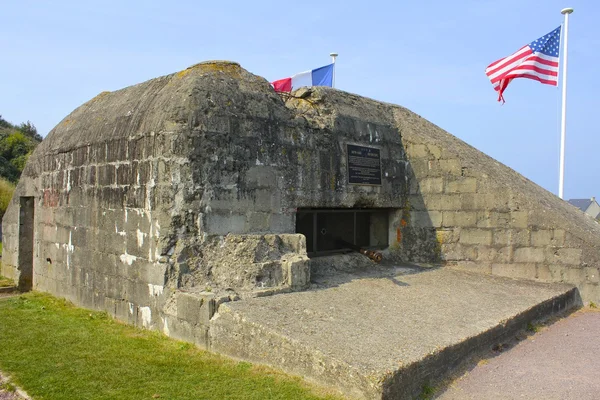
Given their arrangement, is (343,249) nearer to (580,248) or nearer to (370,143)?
(370,143)

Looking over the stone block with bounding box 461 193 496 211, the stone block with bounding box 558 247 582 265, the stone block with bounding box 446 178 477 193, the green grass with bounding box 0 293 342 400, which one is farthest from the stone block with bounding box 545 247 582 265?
the green grass with bounding box 0 293 342 400

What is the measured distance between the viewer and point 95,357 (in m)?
5.12

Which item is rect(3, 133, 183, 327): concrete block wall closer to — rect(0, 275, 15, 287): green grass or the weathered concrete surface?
rect(0, 275, 15, 287): green grass

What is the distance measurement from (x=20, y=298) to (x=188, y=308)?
4352mm

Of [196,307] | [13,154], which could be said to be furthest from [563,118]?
[13,154]

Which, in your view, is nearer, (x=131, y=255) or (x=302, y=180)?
(x=131, y=255)

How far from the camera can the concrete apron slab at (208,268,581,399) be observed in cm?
393

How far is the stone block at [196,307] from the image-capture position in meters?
5.26

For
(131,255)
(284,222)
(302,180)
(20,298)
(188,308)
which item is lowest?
(20,298)

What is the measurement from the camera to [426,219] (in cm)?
864

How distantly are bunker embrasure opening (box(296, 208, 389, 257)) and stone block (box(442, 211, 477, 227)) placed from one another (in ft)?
3.37

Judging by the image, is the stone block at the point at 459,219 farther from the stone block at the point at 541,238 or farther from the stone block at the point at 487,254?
the stone block at the point at 541,238

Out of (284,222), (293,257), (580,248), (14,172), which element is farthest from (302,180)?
(14,172)

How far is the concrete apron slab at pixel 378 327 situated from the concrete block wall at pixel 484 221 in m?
0.60
